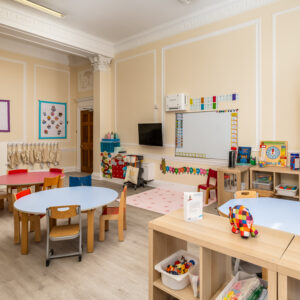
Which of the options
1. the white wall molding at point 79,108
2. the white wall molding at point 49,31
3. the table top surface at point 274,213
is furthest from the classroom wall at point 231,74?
the table top surface at point 274,213

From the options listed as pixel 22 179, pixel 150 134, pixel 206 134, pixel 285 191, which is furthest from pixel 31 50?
pixel 285 191

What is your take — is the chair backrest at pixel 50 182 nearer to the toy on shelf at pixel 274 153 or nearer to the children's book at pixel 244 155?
the children's book at pixel 244 155

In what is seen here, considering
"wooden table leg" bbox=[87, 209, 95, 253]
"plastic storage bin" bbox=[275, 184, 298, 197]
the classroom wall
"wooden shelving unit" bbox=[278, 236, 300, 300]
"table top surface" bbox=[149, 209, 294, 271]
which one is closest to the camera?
"wooden shelving unit" bbox=[278, 236, 300, 300]

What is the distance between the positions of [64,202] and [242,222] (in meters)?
2.13

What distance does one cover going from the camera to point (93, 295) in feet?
6.54

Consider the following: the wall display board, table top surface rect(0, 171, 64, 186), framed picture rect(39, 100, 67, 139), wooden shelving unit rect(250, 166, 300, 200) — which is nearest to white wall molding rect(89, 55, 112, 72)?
framed picture rect(39, 100, 67, 139)

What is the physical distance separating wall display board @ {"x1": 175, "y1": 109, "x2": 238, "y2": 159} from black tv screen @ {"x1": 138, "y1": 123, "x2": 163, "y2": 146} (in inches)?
17.4

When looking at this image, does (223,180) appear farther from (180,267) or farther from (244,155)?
(180,267)

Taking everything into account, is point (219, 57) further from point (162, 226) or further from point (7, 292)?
point (7, 292)

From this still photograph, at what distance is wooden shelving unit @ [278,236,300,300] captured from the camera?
871mm

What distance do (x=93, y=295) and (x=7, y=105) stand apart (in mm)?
6141

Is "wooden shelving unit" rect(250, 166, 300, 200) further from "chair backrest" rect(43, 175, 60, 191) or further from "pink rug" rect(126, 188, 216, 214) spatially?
"chair backrest" rect(43, 175, 60, 191)

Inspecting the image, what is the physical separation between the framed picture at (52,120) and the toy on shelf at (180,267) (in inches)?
269

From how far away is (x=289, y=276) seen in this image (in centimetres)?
88
